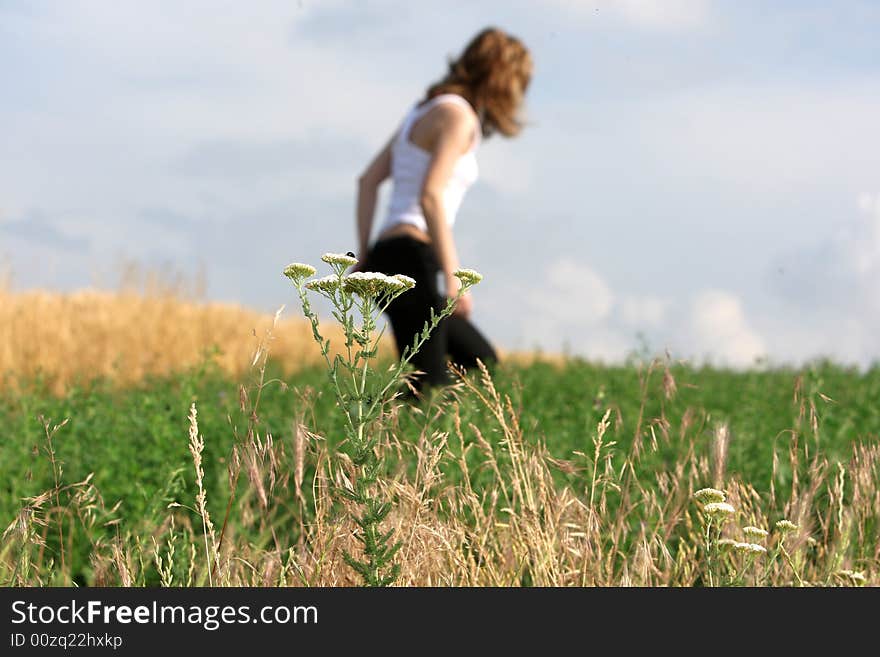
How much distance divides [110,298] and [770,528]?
11771 mm

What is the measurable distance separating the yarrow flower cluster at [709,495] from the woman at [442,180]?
2.66 m

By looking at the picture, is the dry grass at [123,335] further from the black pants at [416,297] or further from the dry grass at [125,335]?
the black pants at [416,297]

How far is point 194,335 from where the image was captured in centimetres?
1399

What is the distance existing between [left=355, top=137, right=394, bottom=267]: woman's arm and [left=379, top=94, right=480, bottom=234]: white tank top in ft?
2.35

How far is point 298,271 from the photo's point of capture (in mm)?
2695

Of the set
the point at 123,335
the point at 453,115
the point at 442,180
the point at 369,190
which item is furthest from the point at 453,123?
the point at 123,335

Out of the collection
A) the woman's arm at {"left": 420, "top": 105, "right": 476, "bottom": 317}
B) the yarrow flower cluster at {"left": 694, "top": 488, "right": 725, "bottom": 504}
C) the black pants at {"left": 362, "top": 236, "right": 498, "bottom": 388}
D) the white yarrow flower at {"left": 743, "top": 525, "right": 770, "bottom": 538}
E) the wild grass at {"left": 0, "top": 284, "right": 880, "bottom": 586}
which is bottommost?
the white yarrow flower at {"left": 743, "top": 525, "right": 770, "bottom": 538}

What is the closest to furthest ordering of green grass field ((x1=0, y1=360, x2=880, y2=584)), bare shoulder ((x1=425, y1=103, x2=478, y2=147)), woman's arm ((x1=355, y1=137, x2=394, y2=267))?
1. green grass field ((x1=0, y1=360, x2=880, y2=584))
2. bare shoulder ((x1=425, y1=103, x2=478, y2=147))
3. woman's arm ((x1=355, y1=137, x2=394, y2=267))

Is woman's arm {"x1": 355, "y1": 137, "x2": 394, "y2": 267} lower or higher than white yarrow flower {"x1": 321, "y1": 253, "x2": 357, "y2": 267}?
higher

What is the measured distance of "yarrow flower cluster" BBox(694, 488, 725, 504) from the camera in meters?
3.02

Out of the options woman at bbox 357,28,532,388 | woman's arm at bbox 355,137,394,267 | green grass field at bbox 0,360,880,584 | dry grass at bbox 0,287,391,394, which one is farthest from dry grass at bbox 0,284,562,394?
woman at bbox 357,28,532,388

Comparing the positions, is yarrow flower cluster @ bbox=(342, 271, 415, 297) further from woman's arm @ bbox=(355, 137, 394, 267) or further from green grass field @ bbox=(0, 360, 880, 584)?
woman's arm @ bbox=(355, 137, 394, 267)

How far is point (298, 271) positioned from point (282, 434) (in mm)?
3664
